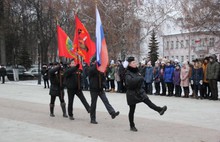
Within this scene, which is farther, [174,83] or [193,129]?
[174,83]

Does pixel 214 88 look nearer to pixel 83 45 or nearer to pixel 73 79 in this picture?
pixel 83 45

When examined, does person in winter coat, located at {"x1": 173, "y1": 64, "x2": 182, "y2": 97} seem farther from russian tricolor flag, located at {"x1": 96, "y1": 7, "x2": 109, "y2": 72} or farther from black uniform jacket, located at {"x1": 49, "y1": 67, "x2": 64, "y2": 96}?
russian tricolor flag, located at {"x1": 96, "y1": 7, "x2": 109, "y2": 72}

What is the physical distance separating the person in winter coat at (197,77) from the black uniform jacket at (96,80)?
7922 mm

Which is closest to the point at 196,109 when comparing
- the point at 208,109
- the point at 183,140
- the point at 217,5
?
the point at 208,109

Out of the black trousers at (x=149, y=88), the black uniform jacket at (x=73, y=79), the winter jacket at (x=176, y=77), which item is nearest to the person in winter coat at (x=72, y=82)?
the black uniform jacket at (x=73, y=79)

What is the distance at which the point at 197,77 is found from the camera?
58.6 feet

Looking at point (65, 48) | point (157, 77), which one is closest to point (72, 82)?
point (65, 48)

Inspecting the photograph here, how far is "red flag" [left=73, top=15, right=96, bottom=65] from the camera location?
11.9 m

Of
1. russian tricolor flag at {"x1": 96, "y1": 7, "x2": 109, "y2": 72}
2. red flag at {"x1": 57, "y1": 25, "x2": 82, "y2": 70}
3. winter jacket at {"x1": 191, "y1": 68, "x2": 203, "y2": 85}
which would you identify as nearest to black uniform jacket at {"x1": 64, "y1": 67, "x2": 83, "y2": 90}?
red flag at {"x1": 57, "y1": 25, "x2": 82, "y2": 70}

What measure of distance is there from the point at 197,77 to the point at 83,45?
772 centimetres

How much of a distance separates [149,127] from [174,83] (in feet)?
29.5

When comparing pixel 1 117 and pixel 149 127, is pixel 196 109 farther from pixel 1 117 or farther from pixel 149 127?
pixel 1 117

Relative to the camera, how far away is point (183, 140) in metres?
8.56

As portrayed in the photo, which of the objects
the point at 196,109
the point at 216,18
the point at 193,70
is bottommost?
the point at 196,109
